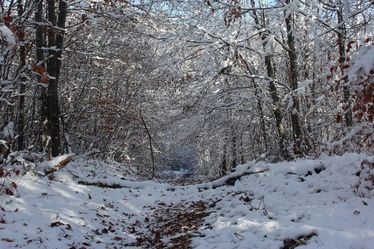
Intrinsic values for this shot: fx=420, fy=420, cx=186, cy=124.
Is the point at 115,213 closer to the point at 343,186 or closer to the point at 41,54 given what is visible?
the point at 343,186

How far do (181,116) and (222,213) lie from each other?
41.8 feet

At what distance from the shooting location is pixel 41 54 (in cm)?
1091

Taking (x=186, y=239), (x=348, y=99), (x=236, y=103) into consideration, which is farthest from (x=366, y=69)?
(x=236, y=103)

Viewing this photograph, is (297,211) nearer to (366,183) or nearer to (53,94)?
(366,183)

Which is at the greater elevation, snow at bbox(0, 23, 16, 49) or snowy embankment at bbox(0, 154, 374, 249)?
snow at bbox(0, 23, 16, 49)

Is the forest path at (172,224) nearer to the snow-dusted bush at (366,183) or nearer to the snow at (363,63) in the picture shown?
the snow-dusted bush at (366,183)

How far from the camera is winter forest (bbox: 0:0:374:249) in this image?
17.5 feet

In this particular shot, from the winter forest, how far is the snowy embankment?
31 mm

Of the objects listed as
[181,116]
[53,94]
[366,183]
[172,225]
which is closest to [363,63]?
[366,183]

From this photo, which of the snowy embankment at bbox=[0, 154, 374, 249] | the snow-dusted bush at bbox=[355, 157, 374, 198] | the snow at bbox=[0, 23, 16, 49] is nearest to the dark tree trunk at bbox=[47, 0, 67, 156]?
the snowy embankment at bbox=[0, 154, 374, 249]

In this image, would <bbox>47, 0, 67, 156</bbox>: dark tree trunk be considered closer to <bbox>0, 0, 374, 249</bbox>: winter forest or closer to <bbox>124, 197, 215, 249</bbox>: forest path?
<bbox>0, 0, 374, 249</bbox>: winter forest

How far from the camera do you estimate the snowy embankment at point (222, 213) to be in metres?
4.91

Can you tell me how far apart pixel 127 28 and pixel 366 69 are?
1064cm

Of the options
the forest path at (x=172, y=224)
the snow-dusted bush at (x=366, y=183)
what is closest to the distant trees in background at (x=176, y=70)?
the forest path at (x=172, y=224)
